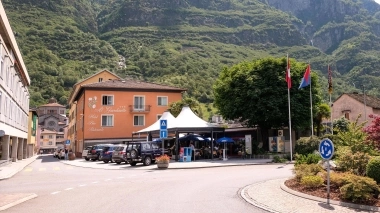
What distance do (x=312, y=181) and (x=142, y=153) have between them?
57.5ft

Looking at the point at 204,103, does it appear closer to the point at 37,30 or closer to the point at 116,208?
the point at 37,30

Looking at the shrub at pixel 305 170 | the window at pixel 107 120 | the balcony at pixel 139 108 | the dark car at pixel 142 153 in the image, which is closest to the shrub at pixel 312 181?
the shrub at pixel 305 170

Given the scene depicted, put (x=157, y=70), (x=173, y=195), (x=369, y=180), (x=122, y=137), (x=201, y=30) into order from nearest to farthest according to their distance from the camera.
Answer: (x=369, y=180)
(x=173, y=195)
(x=122, y=137)
(x=157, y=70)
(x=201, y=30)

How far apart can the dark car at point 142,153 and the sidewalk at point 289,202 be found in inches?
608

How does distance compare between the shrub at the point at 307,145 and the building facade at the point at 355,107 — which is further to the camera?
the building facade at the point at 355,107

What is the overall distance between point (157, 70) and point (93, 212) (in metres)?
116

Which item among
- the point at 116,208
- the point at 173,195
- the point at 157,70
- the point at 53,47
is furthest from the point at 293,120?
the point at 53,47

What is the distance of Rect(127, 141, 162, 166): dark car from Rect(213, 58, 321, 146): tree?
11.9 metres

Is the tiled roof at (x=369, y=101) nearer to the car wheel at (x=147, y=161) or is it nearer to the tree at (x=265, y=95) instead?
the tree at (x=265, y=95)

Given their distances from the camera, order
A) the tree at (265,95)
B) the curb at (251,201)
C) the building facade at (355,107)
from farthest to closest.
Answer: the building facade at (355,107) < the tree at (265,95) < the curb at (251,201)

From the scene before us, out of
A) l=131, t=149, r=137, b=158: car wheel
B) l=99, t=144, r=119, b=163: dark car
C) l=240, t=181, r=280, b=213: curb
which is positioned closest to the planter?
l=131, t=149, r=137, b=158: car wheel

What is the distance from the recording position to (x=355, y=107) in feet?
184

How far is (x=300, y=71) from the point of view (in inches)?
1583

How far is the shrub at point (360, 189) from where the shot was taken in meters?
10.9
